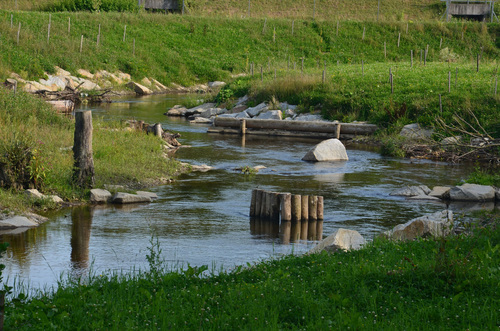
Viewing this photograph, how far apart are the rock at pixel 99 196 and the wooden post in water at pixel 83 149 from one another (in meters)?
0.40

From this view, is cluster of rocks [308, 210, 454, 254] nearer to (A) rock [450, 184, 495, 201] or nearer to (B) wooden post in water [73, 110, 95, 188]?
(A) rock [450, 184, 495, 201]

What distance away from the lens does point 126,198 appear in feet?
50.8

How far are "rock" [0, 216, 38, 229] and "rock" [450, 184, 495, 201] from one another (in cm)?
981

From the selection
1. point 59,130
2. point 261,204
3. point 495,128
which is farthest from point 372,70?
point 261,204

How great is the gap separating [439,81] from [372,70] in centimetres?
720

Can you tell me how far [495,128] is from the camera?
24.3 meters

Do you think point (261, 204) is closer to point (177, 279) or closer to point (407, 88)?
point (177, 279)

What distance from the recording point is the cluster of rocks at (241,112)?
100 feet

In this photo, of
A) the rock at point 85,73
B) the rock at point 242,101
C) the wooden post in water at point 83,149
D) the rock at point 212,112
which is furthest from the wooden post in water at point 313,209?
the rock at point 85,73

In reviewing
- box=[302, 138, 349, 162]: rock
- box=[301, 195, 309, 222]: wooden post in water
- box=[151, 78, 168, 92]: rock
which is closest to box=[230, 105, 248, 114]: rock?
box=[302, 138, 349, 162]: rock

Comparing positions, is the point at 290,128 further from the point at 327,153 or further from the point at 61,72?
the point at 61,72

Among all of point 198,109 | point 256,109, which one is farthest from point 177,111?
point 256,109

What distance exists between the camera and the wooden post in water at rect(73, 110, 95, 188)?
50.2ft

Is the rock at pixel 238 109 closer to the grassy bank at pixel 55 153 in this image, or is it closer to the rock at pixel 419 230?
the grassy bank at pixel 55 153
